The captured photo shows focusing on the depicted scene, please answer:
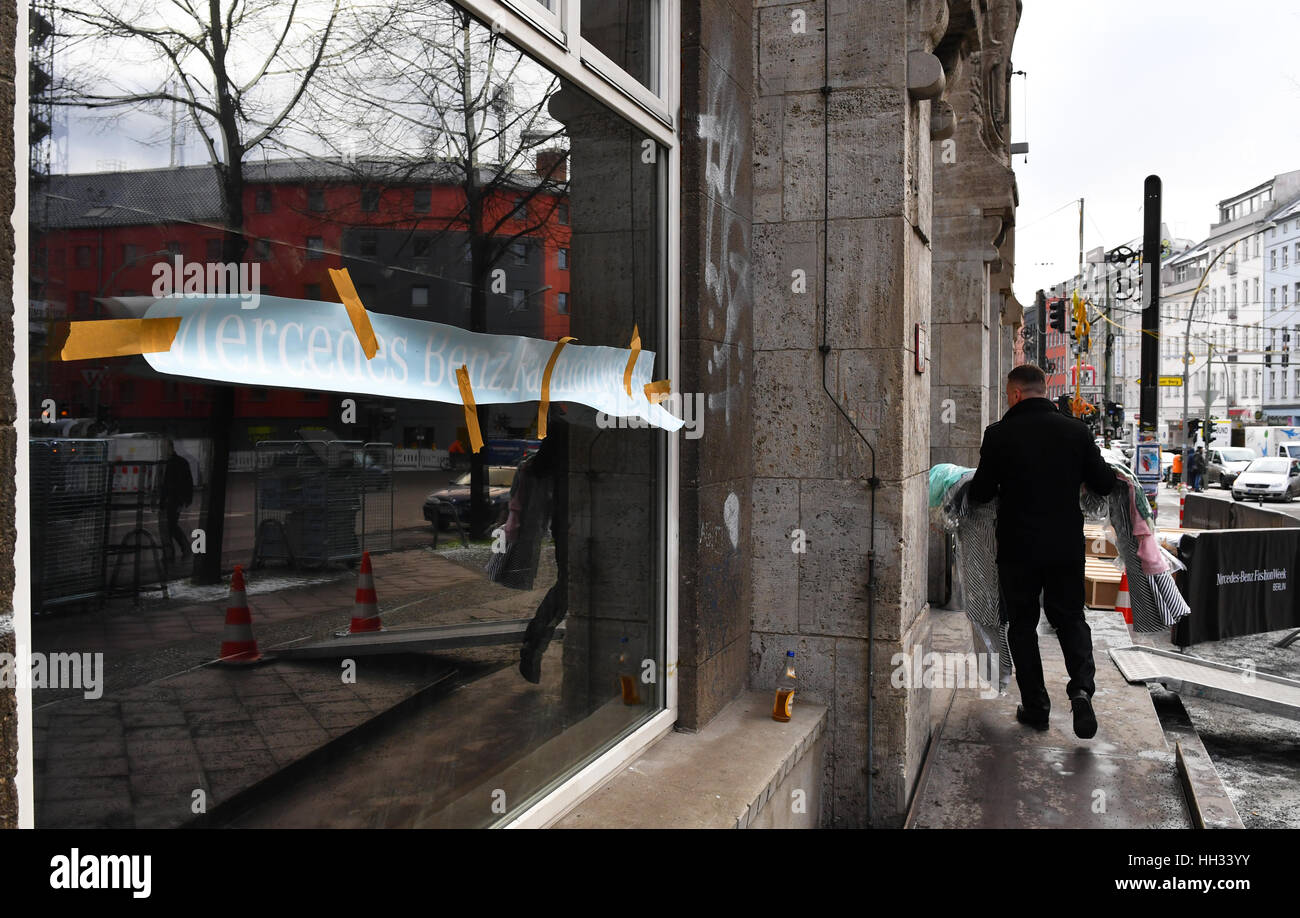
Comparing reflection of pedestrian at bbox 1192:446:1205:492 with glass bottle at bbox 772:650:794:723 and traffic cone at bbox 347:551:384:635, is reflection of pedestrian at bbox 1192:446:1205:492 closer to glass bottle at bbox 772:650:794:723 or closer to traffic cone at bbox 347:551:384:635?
glass bottle at bbox 772:650:794:723

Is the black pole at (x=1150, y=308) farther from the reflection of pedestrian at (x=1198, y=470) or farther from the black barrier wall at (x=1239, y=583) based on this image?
the reflection of pedestrian at (x=1198, y=470)

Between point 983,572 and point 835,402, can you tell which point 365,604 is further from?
point 983,572

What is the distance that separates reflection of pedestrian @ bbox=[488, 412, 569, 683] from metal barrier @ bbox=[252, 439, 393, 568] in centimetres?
74

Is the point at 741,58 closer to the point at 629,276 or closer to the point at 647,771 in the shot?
the point at 629,276

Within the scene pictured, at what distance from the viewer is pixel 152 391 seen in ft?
7.03

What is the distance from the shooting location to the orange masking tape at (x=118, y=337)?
6.47 ft

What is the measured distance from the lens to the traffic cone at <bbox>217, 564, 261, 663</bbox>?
238cm

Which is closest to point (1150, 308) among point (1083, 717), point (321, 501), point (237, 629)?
point (1083, 717)

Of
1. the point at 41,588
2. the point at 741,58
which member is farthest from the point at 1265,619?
the point at 41,588

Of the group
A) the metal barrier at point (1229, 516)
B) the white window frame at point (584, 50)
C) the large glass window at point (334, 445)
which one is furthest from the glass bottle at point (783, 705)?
the metal barrier at point (1229, 516)

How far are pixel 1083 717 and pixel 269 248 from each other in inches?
200

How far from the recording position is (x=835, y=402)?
→ 5051mm

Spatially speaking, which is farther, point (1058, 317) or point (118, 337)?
point (1058, 317)
